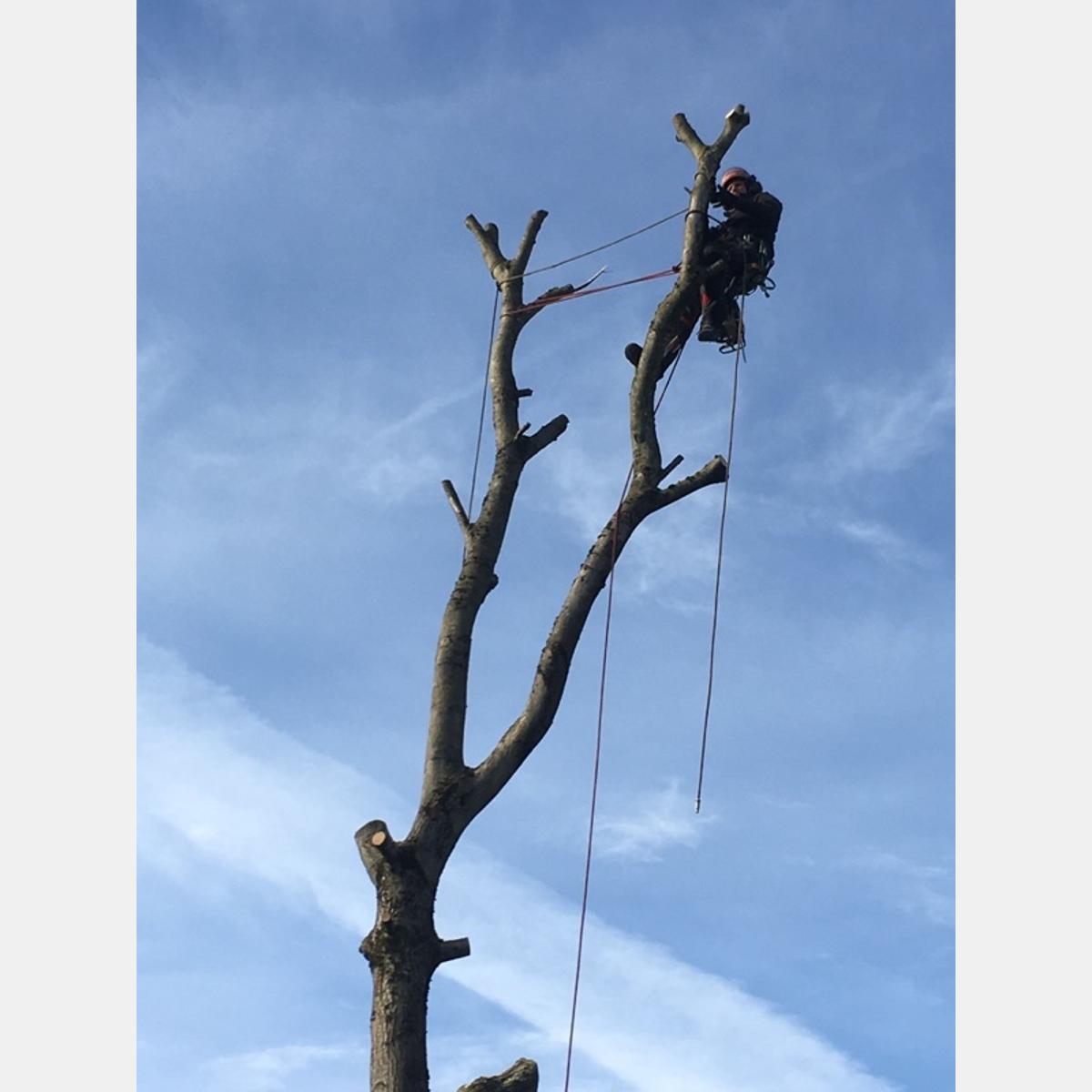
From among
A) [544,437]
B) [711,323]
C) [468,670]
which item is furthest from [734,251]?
[468,670]

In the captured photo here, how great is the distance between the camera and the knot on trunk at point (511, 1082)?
17.4 ft

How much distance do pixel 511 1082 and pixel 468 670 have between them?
5.57 ft

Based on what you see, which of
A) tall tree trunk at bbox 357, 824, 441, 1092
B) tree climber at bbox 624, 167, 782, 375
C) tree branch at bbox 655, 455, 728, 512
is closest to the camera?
tall tree trunk at bbox 357, 824, 441, 1092

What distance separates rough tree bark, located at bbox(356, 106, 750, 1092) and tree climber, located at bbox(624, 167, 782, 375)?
0.22 metres

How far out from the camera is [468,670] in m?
6.10

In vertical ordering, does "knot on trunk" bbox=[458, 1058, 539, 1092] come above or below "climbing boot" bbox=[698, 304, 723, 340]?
below

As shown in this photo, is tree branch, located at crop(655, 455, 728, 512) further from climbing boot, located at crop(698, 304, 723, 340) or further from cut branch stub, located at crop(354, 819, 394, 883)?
cut branch stub, located at crop(354, 819, 394, 883)

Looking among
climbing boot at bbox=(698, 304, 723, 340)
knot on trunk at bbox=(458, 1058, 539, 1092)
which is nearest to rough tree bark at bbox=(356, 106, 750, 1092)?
knot on trunk at bbox=(458, 1058, 539, 1092)

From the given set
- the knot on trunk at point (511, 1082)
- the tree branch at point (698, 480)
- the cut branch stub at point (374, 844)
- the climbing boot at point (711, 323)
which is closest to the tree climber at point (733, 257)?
the climbing boot at point (711, 323)

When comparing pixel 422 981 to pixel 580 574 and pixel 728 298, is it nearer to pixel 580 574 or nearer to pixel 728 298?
pixel 580 574

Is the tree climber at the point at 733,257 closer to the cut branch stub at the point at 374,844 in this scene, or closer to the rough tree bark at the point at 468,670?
the rough tree bark at the point at 468,670

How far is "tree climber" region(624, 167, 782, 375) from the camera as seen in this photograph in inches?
285
